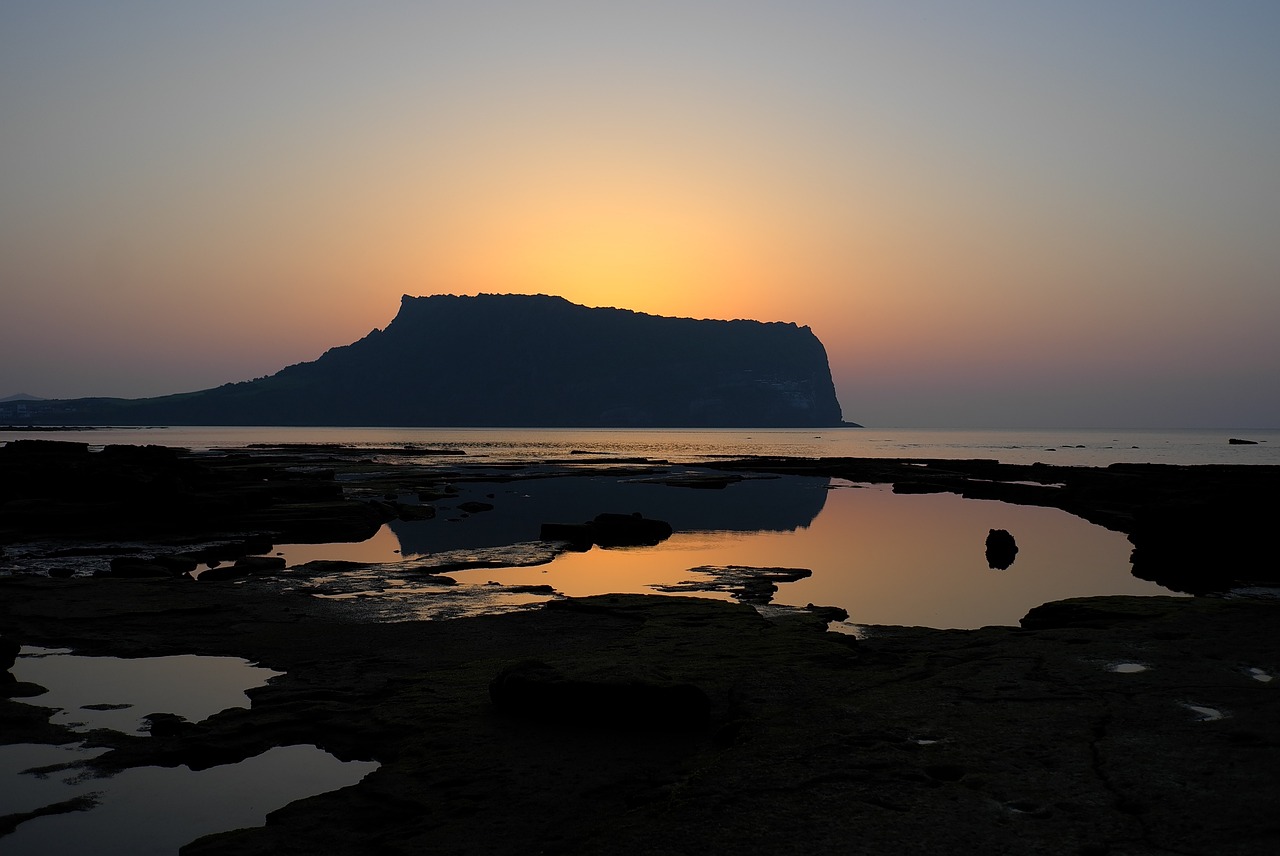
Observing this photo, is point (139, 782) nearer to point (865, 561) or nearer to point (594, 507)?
point (865, 561)

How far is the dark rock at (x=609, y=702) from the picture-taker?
38.6 ft

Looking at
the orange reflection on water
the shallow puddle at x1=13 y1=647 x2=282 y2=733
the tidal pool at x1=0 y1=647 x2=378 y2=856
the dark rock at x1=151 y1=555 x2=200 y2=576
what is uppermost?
the tidal pool at x1=0 y1=647 x2=378 y2=856

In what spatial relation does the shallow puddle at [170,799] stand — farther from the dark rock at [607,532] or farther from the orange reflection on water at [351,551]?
the dark rock at [607,532]

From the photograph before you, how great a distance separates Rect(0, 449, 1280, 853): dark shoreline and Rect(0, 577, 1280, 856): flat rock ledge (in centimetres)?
4

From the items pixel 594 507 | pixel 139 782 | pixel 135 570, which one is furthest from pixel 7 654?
pixel 594 507

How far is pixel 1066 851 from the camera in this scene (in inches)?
287

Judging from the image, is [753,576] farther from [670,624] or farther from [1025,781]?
[1025,781]

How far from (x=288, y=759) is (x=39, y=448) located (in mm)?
74774

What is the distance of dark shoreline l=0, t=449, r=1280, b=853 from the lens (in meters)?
8.16

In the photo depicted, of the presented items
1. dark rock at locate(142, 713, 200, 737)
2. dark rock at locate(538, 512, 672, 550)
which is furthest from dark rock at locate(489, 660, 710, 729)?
dark rock at locate(538, 512, 672, 550)

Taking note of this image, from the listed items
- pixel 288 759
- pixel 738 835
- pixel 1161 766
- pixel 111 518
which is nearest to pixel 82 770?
pixel 288 759

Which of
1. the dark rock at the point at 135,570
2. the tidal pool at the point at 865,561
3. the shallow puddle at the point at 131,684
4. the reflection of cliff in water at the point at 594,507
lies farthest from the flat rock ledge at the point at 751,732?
the reflection of cliff in water at the point at 594,507

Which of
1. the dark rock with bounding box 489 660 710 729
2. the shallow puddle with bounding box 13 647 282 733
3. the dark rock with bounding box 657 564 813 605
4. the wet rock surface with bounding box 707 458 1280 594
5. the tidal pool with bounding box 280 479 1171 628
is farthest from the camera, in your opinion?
the wet rock surface with bounding box 707 458 1280 594

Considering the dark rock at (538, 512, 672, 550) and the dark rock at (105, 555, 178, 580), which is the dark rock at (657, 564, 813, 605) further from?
the dark rock at (105, 555, 178, 580)
